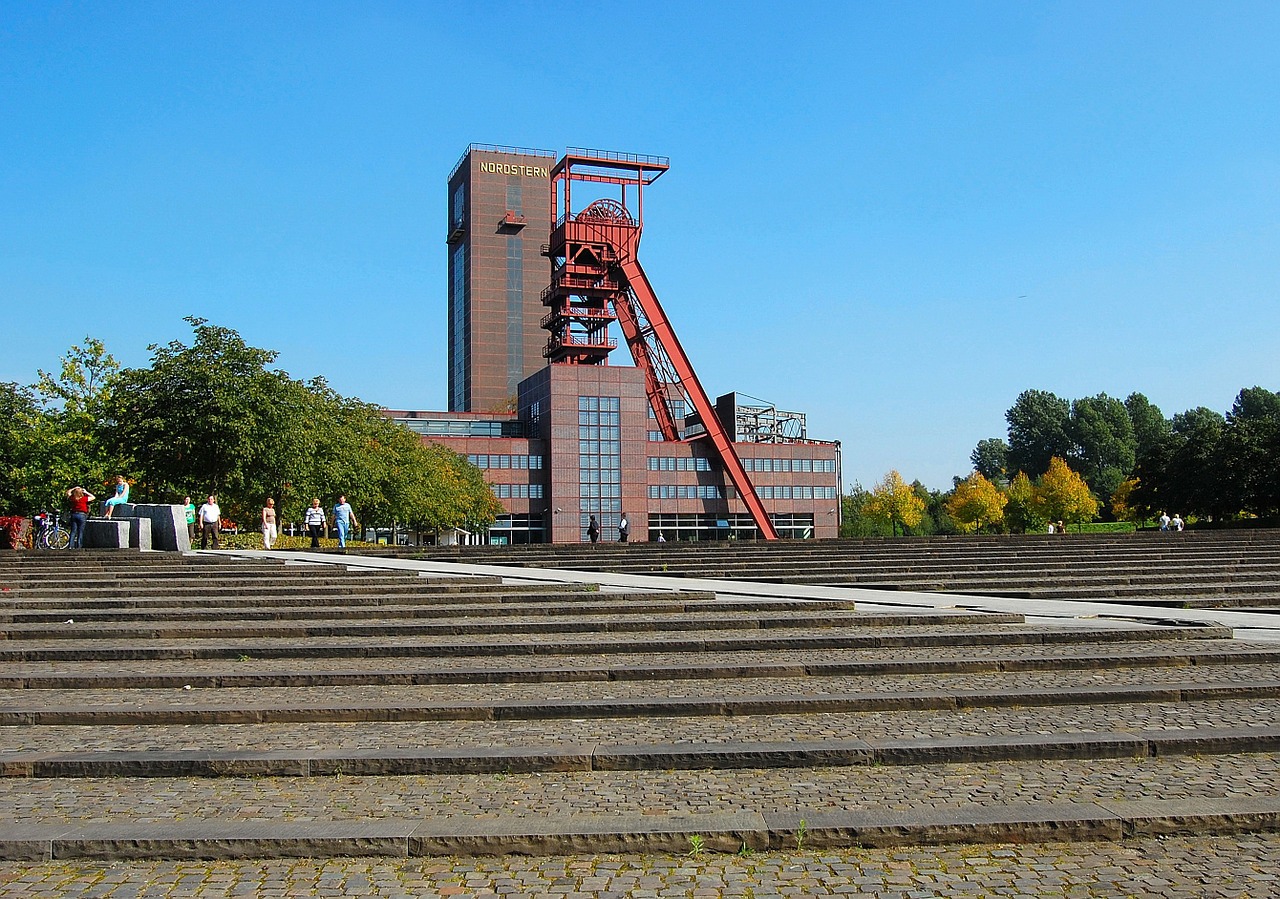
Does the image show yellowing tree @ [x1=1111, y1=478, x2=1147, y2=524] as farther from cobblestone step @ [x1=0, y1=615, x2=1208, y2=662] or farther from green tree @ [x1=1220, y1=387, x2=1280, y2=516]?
cobblestone step @ [x1=0, y1=615, x2=1208, y2=662]

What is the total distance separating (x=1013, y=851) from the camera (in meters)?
5.45

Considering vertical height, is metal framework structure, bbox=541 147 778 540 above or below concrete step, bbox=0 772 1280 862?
above

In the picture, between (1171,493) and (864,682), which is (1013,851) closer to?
(864,682)

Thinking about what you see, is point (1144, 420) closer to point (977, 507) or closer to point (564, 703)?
point (977, 507)

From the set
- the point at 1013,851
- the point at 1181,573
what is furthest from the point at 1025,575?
the point at 1013,851

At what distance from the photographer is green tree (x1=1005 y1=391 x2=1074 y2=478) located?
152 m

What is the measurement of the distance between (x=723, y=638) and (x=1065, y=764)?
16.8ft

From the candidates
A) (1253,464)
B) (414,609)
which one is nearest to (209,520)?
(414,609)

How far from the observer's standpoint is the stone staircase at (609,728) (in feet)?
18.7

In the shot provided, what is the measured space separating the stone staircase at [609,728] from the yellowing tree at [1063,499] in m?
90.3

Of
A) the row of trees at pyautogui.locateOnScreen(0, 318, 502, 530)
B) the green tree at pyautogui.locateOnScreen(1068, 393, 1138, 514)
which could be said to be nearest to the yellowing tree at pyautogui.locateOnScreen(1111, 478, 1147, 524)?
the green tree at pyautogui.locateOnScreen(1068, 393, 1138, 514)

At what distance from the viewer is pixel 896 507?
10156cm

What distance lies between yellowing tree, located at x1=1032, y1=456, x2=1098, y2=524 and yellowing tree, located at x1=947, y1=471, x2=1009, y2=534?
155 inches

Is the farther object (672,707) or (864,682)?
(864,682)
